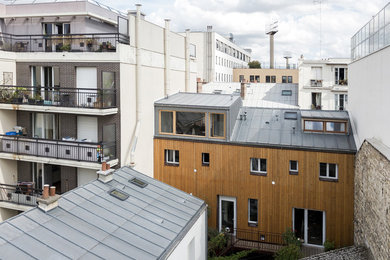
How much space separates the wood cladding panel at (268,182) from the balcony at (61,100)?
5563mm

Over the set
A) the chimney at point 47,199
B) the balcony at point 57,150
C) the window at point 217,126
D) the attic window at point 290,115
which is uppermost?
the attic window at point 290,115

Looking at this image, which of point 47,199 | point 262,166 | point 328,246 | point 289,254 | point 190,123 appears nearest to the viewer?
point 47,199

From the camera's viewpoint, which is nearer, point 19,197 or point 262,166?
point 19,197

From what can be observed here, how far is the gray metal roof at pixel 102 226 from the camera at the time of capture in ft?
29.6

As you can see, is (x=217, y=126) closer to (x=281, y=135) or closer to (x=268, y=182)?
(x=281, y=135)

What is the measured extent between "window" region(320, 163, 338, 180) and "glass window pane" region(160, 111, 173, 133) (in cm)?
954

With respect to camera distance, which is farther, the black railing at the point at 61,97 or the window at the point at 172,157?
the window at the point at 172,157

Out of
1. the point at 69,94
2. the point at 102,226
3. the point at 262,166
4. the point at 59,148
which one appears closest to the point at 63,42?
the point at 69,94

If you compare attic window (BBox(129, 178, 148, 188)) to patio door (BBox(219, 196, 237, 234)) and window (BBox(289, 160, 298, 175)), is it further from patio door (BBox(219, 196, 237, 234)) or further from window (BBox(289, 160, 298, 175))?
window (BBox(289, 160, 298, 175))

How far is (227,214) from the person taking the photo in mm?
20781

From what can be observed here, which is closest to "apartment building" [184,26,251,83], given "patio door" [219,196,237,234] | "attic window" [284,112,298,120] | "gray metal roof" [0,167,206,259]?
"attic window" [284,112,298,120]

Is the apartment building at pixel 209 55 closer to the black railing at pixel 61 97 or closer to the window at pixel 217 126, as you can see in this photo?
the window at pixel 217 126

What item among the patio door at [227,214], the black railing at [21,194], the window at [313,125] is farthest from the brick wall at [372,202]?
the black railing at [21,194]

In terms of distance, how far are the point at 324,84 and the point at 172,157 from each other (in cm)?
2357
